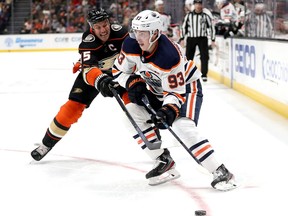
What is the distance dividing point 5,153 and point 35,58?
10003 mm

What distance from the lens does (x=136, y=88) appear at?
3.47m

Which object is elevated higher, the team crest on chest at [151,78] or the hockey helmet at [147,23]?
the hockey helmet at [147,23]

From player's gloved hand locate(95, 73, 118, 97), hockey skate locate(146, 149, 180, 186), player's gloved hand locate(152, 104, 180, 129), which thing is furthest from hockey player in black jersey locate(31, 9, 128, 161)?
player's gloved hand locate(152, 104, 180, 129)

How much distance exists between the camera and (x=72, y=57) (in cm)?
1448

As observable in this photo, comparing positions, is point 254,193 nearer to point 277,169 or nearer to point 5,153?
point 277,169

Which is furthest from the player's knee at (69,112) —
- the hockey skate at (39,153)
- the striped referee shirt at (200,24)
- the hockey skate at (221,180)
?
the striped referee shirt at (200,24)

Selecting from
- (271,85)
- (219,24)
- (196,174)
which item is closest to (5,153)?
(196,174)

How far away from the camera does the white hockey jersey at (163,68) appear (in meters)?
3.29

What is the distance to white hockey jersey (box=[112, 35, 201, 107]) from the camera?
3293 mm

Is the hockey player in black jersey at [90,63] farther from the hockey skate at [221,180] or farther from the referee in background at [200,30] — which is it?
the referee in background at [200,30]

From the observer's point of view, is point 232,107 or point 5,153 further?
point 232,107

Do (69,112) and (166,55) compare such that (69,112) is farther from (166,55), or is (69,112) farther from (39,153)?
(166,55)

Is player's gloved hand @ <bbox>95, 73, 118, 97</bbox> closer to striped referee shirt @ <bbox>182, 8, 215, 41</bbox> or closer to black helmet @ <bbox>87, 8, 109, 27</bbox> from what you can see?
black helmet @ <bbox>87, 8, 109, 27</bbox>

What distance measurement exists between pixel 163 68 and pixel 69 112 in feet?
3.44
